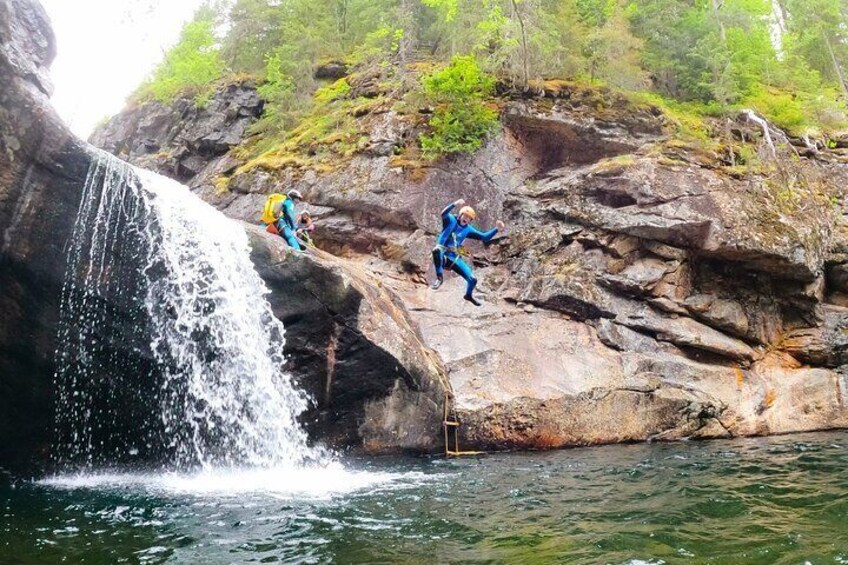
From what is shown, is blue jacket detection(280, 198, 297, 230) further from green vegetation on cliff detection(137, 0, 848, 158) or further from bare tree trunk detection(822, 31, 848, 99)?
bare tree trunk detection(822, 31, 848, 99)

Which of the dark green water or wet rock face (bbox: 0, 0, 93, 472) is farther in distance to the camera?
wet rock face (bbox: 0, 0, 93, 472)

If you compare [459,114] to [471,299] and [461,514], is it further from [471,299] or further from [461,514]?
[461,514]

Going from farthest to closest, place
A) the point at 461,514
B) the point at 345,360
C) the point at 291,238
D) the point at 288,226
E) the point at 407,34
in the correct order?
the point at 407,34 → the point at 288,226 → the point at 291,238 → the point at 345,360 → the point at 461,514

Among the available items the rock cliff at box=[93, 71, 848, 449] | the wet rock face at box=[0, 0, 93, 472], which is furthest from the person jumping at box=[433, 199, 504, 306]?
the wet rock face at box=[0, 0, 93, 472]

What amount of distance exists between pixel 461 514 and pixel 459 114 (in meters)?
13.6

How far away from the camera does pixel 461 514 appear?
21.9 feet

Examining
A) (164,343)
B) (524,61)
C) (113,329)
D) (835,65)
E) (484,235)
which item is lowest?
(164,343)

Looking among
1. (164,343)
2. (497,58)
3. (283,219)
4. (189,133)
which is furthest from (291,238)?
(189,133)

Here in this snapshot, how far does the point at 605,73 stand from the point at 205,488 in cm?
1691

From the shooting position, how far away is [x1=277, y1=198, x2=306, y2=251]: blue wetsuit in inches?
472

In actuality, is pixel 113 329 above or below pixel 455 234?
below

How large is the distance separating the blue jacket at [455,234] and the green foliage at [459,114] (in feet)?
15.2

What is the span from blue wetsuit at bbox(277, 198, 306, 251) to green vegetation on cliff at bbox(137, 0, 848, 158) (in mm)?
6325

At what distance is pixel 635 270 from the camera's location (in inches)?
598
